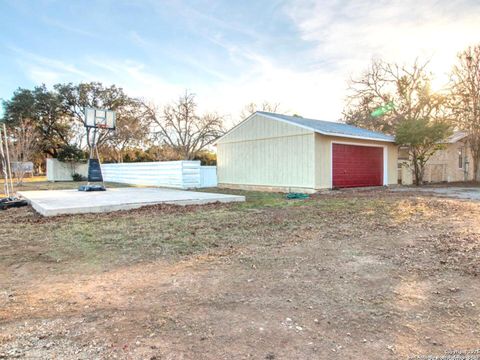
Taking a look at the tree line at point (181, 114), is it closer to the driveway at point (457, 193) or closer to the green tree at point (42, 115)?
the green tree at point (42, 115)

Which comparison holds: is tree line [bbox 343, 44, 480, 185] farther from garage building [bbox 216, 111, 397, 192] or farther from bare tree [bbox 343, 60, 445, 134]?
garage building [bbox 216, 111, 397, 192]

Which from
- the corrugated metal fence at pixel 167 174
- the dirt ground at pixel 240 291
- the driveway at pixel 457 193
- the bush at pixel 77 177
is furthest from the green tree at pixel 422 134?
the bush at pixel 77 177

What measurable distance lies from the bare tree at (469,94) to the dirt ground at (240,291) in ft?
52.4

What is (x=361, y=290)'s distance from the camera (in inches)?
111

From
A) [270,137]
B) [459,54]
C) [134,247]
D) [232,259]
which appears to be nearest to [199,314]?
[232,259]

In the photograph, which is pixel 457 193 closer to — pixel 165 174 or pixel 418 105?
pixel 418 105

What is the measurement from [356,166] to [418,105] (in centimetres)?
1075

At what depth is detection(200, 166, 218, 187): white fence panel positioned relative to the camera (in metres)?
15.9

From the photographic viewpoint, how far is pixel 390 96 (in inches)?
886

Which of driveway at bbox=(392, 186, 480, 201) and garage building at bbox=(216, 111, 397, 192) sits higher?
garage building at bbox=(216, 111, 397, 192)

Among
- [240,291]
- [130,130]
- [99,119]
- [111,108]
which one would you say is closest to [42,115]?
[111,108]

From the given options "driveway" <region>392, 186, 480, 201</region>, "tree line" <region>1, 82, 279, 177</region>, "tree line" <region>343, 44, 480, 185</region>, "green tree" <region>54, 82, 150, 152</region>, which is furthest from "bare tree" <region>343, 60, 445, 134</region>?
"green tree" <region>54, 82, 150, 152</region>

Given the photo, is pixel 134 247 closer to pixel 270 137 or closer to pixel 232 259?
pixel 232 259

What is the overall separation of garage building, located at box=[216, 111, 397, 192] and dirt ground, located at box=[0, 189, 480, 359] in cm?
699
